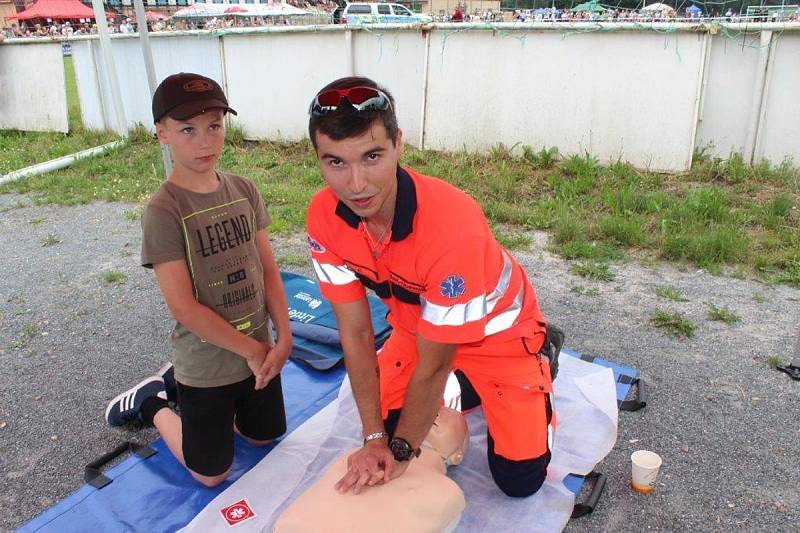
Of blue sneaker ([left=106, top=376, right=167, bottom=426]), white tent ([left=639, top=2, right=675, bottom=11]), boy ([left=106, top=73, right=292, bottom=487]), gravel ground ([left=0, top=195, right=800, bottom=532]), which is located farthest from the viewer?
white tent ([left=639, top=2, right=675, bottom=11])

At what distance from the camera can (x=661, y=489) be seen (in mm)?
2340

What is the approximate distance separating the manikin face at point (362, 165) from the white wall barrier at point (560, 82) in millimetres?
5183

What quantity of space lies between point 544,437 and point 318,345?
147 centimetres

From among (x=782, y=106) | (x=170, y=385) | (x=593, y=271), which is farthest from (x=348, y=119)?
(x=782, y=106)

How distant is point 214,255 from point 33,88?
32.4 ft

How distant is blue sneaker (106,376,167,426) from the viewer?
8.91 ft

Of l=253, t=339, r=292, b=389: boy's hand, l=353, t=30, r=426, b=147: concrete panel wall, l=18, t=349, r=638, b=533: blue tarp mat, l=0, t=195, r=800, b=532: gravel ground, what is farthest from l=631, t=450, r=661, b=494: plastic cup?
l=353, t=30, r=426, b=147: concrete panel wall

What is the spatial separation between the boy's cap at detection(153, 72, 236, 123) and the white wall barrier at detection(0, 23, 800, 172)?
16.9 ft

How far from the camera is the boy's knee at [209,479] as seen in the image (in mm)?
2361

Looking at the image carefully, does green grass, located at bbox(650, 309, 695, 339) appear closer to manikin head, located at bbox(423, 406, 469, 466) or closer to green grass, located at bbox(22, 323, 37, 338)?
manikin head, located at bbox(423, 406, 469, 466)

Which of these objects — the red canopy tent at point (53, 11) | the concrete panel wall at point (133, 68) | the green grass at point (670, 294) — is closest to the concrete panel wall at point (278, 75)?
the concrete panel wall at point (133, 68)

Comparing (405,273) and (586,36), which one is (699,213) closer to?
(586,36)

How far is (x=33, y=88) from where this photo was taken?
996cm

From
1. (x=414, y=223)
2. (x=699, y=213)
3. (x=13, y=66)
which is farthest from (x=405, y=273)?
(x=13, y=66)
